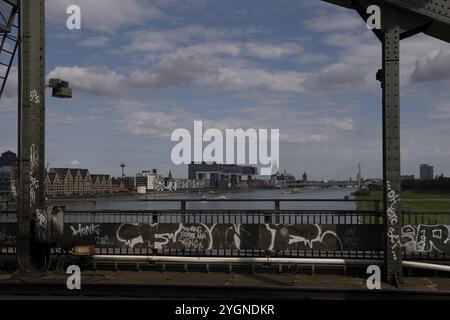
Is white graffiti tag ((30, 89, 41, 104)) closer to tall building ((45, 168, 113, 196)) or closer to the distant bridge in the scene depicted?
the distant bridge

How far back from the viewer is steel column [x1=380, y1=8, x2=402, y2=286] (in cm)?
884

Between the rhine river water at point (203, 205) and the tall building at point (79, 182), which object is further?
the tall building at point (79, 182)

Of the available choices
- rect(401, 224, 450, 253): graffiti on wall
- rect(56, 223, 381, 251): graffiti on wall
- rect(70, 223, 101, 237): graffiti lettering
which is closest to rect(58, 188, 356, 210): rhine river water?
rect(70, 223, 101, 237): graffiti lettering

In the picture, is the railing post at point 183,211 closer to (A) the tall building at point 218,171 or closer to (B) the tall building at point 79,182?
(A) the tall building at point 218,171

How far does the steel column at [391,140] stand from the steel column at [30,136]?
23.2 feet

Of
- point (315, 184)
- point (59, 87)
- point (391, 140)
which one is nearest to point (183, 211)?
point (59, 87)

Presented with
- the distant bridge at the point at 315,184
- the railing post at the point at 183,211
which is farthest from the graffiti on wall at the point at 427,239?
the distant bridge at the point at 315,184

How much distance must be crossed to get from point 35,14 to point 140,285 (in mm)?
6391

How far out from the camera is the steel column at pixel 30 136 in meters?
10.2

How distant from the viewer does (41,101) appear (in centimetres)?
1050

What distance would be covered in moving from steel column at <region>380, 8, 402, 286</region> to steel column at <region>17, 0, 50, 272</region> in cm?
708

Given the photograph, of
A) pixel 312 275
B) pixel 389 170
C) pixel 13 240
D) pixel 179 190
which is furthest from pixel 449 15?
pixel 179 190

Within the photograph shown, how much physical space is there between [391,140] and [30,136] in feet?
24.6
